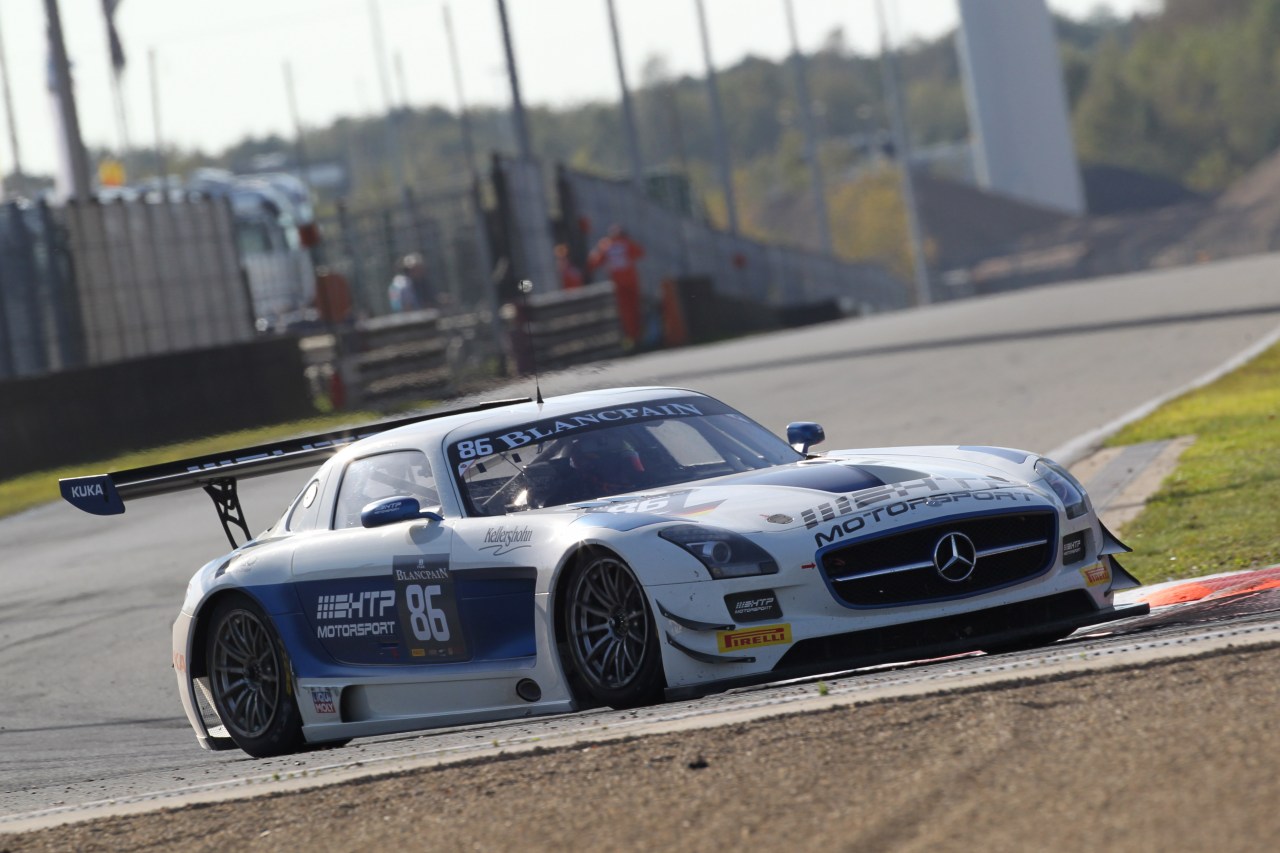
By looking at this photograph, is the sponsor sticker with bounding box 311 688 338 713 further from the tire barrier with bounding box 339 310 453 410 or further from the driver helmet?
the tire barrier with bounding box 339 310 453 410

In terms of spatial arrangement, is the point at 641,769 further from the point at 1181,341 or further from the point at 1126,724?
the point at 1181,341

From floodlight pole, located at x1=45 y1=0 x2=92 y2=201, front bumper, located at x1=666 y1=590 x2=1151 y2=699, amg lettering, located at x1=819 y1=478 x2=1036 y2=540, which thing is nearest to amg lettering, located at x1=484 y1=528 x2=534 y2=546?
front bumper, located at x1=666 y1=590 x2=1151 y2=699

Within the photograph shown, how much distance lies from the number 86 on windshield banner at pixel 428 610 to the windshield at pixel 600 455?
12.5 inches

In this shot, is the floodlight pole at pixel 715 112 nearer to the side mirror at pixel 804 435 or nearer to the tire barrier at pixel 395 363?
A: the tire barrier at pixel 395 363

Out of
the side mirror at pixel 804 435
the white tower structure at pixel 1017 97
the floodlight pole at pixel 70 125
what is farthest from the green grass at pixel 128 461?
the white tower structure at pixel 1017 97

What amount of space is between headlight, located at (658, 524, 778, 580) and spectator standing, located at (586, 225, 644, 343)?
82.2 ft

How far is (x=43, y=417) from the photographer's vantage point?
2172cm

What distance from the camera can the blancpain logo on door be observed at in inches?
275

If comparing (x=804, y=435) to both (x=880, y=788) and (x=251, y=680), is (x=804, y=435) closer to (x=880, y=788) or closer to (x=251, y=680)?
(x=251, y=680)

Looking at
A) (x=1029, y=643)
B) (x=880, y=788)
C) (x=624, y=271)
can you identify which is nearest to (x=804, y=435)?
(x=1029, y=643)

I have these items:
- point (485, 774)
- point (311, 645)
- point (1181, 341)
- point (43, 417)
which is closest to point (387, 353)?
point (43, 417)

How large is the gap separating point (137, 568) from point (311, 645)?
606 centimetres


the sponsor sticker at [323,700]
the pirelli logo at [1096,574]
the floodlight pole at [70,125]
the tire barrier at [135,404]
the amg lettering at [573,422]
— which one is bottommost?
the sponsor sticker at [323,700]

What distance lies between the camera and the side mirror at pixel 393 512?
24.1 ft
